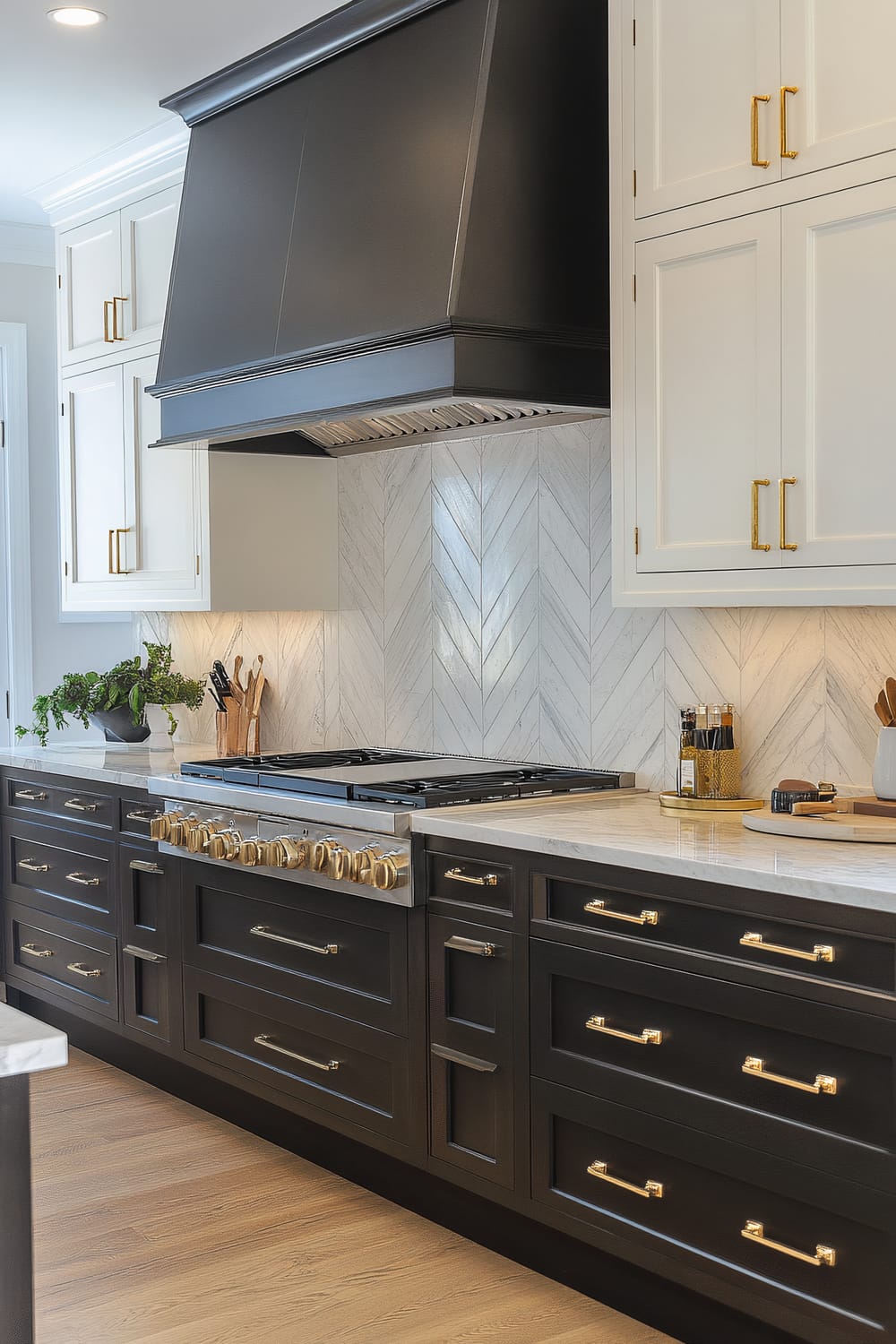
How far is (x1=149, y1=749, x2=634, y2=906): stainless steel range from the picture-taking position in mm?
3031

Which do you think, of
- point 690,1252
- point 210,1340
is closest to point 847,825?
point 690,1252

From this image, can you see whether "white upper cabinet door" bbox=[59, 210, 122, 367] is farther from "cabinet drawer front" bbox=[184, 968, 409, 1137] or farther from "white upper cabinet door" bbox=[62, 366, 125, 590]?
"cabinet drawer front" bbox=[184, 968, 409, 1137]

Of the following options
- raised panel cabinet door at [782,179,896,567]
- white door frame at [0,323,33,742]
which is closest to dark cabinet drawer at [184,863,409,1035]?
raised panel cabinet door at [782,179,896,567]

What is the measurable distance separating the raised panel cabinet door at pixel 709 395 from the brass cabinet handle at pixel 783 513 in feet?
0.09

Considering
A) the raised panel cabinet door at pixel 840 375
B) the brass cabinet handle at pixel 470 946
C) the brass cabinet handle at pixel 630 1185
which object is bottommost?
the brass cabinet handle at pixel 630 1185

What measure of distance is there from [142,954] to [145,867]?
250 mm

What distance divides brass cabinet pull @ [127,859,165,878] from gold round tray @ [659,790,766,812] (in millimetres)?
1606

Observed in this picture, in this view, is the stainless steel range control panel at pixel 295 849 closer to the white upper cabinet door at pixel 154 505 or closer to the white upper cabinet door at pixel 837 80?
the white upper cabinet door at pixel 154 505

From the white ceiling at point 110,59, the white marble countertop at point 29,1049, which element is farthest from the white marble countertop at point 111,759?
the white marble countertop at point 29,1049

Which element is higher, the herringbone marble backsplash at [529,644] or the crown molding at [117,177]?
the crown molding at [117,177]

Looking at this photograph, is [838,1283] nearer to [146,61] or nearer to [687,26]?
[687,26]

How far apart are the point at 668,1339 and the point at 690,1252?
0.27 m

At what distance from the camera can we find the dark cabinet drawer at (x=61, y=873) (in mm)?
4211

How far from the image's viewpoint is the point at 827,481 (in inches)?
101
